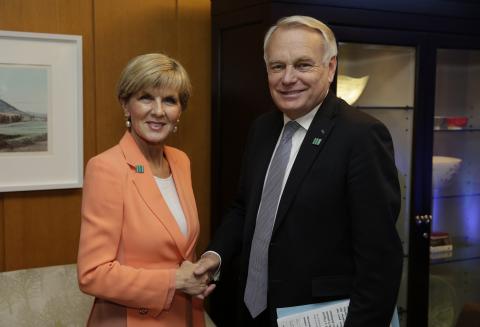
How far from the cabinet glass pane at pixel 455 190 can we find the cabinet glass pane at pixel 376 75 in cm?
26

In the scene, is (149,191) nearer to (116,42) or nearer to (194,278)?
(194,278)

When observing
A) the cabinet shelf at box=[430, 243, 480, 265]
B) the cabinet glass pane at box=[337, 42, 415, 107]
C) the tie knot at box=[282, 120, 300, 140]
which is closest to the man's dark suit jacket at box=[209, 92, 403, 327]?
the tie knot at box=[282, 120, 300, 140]

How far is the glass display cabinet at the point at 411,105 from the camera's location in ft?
7.18

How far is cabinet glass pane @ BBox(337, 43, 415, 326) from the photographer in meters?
2.39

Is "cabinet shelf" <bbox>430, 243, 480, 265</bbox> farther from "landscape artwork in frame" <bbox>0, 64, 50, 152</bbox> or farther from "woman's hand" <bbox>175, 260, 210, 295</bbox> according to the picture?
"landscape artwork in frame" <bbox>0, 64, 50, 152</bbox>

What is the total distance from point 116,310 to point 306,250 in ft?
2.07

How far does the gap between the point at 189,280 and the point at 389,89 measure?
4.73 ft

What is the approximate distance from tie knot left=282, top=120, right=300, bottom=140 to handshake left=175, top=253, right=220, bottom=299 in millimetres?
507

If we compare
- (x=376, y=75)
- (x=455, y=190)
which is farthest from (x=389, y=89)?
(x=455, y=190)

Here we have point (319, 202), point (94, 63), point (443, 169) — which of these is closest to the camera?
point (319, 202)

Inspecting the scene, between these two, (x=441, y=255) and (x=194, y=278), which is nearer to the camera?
(x=194, y=278)

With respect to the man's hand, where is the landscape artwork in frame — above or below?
above

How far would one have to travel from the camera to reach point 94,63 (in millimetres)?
2320

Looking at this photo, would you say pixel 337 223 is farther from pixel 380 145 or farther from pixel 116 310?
pixel 116 310
